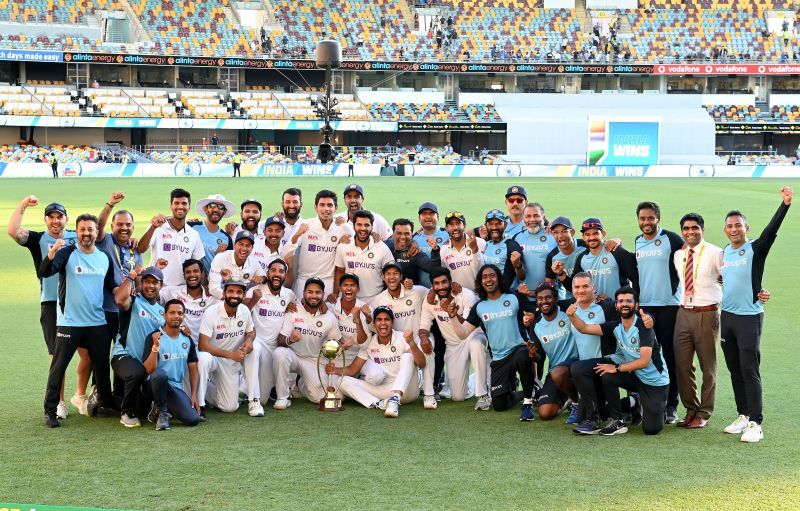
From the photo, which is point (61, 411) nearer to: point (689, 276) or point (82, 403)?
point (82, 403)

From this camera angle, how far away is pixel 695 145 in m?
63.7

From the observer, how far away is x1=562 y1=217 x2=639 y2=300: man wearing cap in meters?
9.25

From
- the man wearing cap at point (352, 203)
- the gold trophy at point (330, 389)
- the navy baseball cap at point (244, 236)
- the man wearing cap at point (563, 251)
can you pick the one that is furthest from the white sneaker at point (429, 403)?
the navy baseball cap at point (244, 236)

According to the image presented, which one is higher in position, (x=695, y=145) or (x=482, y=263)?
(x=695, y=145)

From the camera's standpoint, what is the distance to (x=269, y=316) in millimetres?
9992

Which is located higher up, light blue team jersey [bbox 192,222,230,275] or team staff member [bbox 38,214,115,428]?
light blue team jersey [bbox 192,222,230,275]

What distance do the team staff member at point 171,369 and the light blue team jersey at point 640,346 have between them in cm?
382

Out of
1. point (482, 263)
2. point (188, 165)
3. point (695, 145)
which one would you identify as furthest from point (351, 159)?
point (482, 263)

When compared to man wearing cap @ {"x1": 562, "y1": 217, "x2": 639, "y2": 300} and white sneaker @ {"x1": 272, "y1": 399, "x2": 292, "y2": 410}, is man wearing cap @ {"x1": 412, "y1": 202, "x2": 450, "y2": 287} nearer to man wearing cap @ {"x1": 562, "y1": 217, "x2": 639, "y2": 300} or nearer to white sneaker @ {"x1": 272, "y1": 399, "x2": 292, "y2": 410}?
man wearing cap @ {"x1": 562, "y1": 217, "x2": 639, "y2": 300}

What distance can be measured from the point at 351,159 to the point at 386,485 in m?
51.3

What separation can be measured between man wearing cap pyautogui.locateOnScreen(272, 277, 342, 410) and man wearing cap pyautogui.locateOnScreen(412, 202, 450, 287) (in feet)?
3.96

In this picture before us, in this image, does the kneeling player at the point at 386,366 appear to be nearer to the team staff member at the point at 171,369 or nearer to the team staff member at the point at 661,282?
the team staff member at the point at 171,369

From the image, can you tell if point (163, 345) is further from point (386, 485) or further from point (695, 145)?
point (695, 145)

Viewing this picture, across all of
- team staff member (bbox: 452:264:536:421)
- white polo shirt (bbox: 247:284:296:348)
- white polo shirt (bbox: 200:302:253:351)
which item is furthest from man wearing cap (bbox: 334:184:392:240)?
white polo shirt (bbox: 200:302:253:351)
